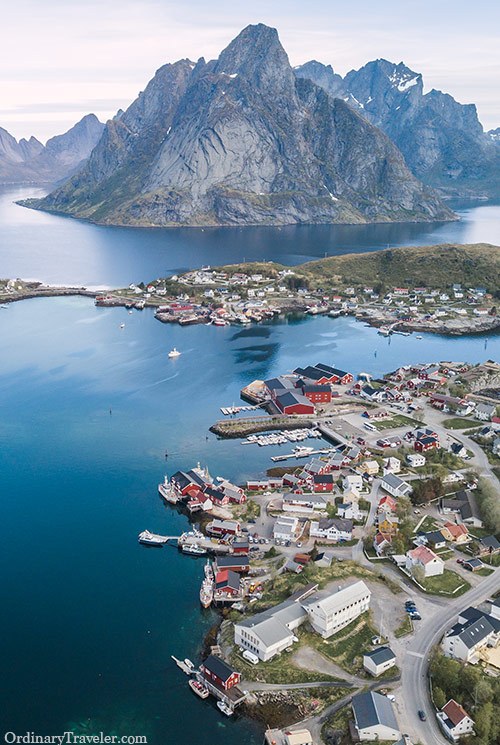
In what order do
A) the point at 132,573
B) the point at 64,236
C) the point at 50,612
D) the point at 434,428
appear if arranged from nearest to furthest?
1. the point at 50,612
2. the point at 132,573
3. the point at 434,428
4. the point at 64,236

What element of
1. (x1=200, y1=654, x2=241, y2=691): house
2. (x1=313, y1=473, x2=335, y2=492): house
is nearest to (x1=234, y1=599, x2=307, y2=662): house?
(x1=200, y1=654, x2=241, y2=691): house

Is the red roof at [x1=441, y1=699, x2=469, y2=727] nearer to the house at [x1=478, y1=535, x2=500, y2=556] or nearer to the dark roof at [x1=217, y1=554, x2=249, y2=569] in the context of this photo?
the house at [x1=478, y1=535, x2=500, y2=556]

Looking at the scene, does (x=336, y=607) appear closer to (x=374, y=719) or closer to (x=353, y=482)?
(x=374, y=719)

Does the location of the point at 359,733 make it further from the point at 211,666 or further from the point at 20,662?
the point at 20,662

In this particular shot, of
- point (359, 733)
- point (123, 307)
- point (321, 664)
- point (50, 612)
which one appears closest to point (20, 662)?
point (50, 612)

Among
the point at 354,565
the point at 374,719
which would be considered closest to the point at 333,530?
the point at 354,565

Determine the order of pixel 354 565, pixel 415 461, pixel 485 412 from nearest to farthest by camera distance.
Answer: pixel 354 565
pixel 415 461
pixel 485 412
